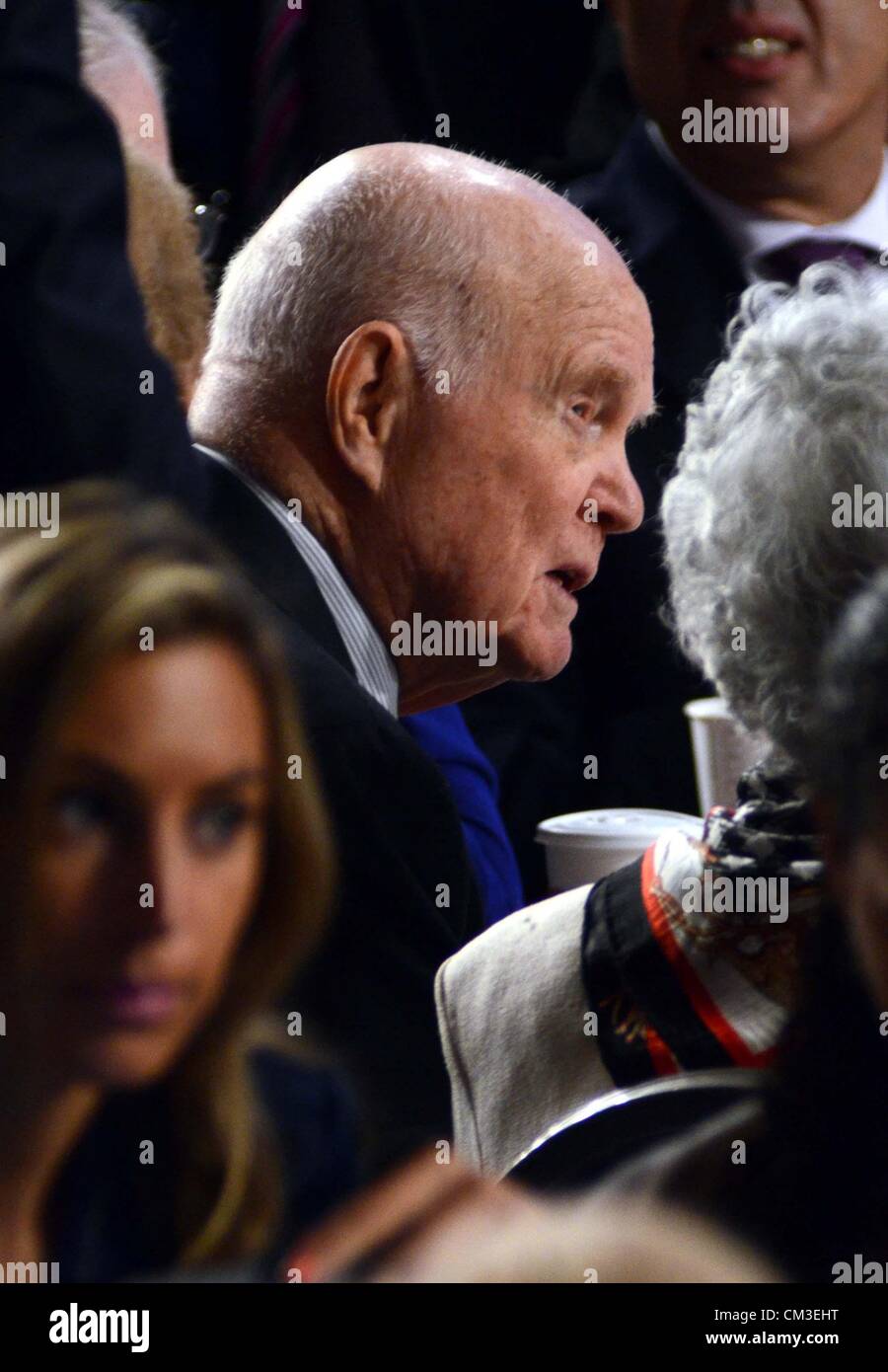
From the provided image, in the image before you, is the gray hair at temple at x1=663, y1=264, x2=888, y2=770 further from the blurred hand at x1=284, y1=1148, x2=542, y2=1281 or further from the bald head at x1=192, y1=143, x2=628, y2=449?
the blurred hand at x1=284, y1=1148, x2=542, y2=1281

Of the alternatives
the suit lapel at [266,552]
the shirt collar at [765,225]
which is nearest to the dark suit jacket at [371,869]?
the suit lapel at [266,552]

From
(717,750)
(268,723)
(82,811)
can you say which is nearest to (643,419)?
(717,750)

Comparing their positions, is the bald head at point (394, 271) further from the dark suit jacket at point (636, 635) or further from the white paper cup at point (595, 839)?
the white paper cup at point (595, 839)

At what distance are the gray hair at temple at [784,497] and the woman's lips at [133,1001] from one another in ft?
1.67

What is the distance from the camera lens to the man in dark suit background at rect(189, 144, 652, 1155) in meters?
1.43

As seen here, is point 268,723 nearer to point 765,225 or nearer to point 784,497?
point 784,497

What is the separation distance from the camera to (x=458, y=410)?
58.0 inches

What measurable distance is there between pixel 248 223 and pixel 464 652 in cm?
45

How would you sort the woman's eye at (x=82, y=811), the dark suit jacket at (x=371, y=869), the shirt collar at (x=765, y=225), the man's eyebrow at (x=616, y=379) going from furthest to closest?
1. the shirt collar at (x=765, y=225)
2. the man's eyebrow at (x=616, y=379)
3. the dark suit jacket at (x=371, y=869)
4. the woman's eye at (x=82, y=811)

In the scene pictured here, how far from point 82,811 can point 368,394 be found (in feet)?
1.41

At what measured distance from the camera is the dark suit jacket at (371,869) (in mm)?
1398

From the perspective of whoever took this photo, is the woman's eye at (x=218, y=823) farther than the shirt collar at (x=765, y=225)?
No

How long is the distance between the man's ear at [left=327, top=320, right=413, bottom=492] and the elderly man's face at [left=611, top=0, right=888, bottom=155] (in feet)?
1.21
